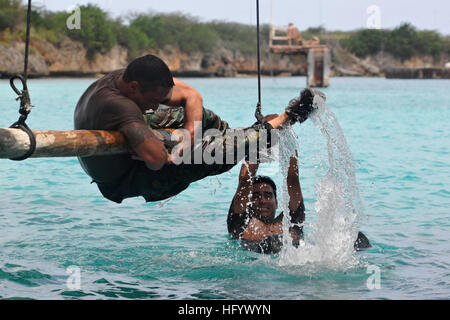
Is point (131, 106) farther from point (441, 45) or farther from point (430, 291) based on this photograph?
point (441, 45)

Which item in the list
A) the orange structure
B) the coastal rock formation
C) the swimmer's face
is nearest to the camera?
the swimmer's face

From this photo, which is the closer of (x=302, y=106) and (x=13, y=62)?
(x=302, y=106)

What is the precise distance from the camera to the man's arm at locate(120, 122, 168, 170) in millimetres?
4980

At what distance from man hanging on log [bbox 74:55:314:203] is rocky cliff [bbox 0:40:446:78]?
36.6 meters

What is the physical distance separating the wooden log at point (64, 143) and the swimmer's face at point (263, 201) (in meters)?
1.95

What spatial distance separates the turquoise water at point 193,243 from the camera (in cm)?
580

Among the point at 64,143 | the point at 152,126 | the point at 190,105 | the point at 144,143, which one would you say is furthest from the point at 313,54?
the point at 64,143

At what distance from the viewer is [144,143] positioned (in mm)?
4984

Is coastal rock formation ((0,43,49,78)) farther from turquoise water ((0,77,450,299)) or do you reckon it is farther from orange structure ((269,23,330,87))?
turquoise water ((0,77,450,299))

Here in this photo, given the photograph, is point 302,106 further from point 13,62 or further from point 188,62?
point 188,62

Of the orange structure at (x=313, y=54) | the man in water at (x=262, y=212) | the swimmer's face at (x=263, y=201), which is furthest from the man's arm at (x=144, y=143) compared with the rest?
the orange structure at (x=313, y=54)

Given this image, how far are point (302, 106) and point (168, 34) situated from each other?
8832 cm

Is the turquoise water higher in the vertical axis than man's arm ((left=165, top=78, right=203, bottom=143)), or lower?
lower

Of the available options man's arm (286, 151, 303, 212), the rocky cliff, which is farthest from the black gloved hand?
the rocky cliff
